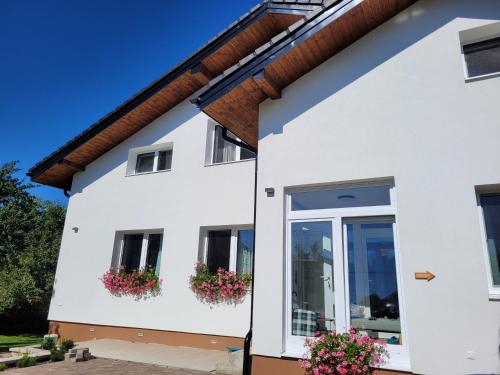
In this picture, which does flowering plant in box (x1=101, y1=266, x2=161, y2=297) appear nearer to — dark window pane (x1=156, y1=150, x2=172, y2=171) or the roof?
dark window pane (x1=156, y1=150, x2=172, y2=171)

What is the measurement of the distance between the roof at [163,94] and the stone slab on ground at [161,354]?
19.1 ft

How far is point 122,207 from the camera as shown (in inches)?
441

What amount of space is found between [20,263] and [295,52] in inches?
559

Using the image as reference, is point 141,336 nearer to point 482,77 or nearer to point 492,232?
point 492,232

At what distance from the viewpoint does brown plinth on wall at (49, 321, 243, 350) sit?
8.65 metres

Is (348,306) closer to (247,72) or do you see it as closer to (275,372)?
(275,372)

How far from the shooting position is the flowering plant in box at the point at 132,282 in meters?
9.85

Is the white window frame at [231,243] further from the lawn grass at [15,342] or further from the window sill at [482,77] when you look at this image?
the window sill at [482,77]

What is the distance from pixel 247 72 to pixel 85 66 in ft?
52.9

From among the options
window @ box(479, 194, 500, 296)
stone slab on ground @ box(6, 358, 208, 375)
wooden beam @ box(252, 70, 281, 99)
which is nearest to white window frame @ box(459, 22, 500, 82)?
window @ box(479, 194, 500, 296)

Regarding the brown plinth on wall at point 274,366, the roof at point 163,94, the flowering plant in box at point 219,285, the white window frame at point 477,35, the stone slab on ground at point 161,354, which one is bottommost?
the stone slab on ground at point 161,354

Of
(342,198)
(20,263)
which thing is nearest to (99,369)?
(342,198)

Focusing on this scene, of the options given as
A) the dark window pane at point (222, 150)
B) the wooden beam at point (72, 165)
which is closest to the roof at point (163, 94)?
the wooden beam at point (72, 165)

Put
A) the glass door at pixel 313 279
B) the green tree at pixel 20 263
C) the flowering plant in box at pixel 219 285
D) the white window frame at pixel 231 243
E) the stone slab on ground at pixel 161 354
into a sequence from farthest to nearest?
the green tree at pixel 20 263 < the white window frame at pixel 231 243 < the flowering plant in box at pixel 219 285 < the stone slab on ground at pixel 161 354 < the glass door at pixel 313 279
